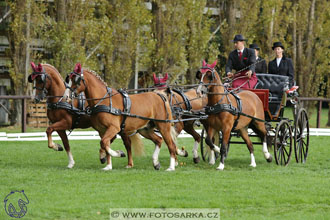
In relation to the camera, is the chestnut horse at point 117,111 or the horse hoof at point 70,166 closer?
the chestnut horse at point 117,111

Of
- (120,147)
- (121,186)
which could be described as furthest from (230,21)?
(121,186)

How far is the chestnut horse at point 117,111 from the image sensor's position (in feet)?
32.2

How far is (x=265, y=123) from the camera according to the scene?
38.3 ft

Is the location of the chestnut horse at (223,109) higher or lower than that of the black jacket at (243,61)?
lower

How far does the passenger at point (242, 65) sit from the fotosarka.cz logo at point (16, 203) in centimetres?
494

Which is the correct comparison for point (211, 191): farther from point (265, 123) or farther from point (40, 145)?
point (40, 145)

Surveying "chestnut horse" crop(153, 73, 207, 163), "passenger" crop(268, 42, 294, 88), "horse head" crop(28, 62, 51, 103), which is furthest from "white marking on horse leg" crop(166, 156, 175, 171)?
"passenger" crop(268, 42, 294, 88)

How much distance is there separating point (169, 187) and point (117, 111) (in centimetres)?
201

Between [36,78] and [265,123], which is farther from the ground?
[36,78]

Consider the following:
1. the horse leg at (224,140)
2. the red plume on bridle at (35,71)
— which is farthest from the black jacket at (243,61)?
the red plume on bridle at (35,71)

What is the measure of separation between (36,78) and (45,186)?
2474 mm

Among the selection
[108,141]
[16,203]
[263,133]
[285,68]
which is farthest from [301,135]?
[16,203]

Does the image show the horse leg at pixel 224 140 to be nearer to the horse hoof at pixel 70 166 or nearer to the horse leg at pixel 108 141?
the horse leg at pixel 108 141

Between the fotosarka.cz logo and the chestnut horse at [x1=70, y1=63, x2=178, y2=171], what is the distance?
2.18 meters
